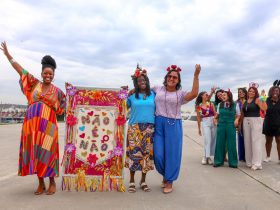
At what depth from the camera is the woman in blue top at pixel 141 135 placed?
5199 mm

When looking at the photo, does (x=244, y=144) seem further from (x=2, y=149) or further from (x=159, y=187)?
(x=2, y=149)

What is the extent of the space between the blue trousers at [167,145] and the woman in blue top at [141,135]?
99 mm

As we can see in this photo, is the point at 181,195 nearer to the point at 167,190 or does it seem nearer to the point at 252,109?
the point at 167,190

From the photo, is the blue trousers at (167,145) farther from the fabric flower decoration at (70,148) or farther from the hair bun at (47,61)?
the hair bun at (47,61)

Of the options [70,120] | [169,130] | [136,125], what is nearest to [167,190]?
[169,130]

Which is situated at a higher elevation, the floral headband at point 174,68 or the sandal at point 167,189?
the floral headband at point 174,68

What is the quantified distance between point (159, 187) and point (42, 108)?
229 cm

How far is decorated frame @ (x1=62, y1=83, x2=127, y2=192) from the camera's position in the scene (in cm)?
513

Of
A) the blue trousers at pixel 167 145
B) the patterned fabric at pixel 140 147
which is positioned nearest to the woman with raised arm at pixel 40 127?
the patterned fabric at pixel 140 147

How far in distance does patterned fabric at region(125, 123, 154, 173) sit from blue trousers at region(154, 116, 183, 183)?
0.44 ft

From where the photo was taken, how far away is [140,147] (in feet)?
17.1

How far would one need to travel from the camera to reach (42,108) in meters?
4.90

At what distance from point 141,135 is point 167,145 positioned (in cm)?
45

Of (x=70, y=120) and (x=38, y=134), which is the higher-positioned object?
(x=70, y=120)
